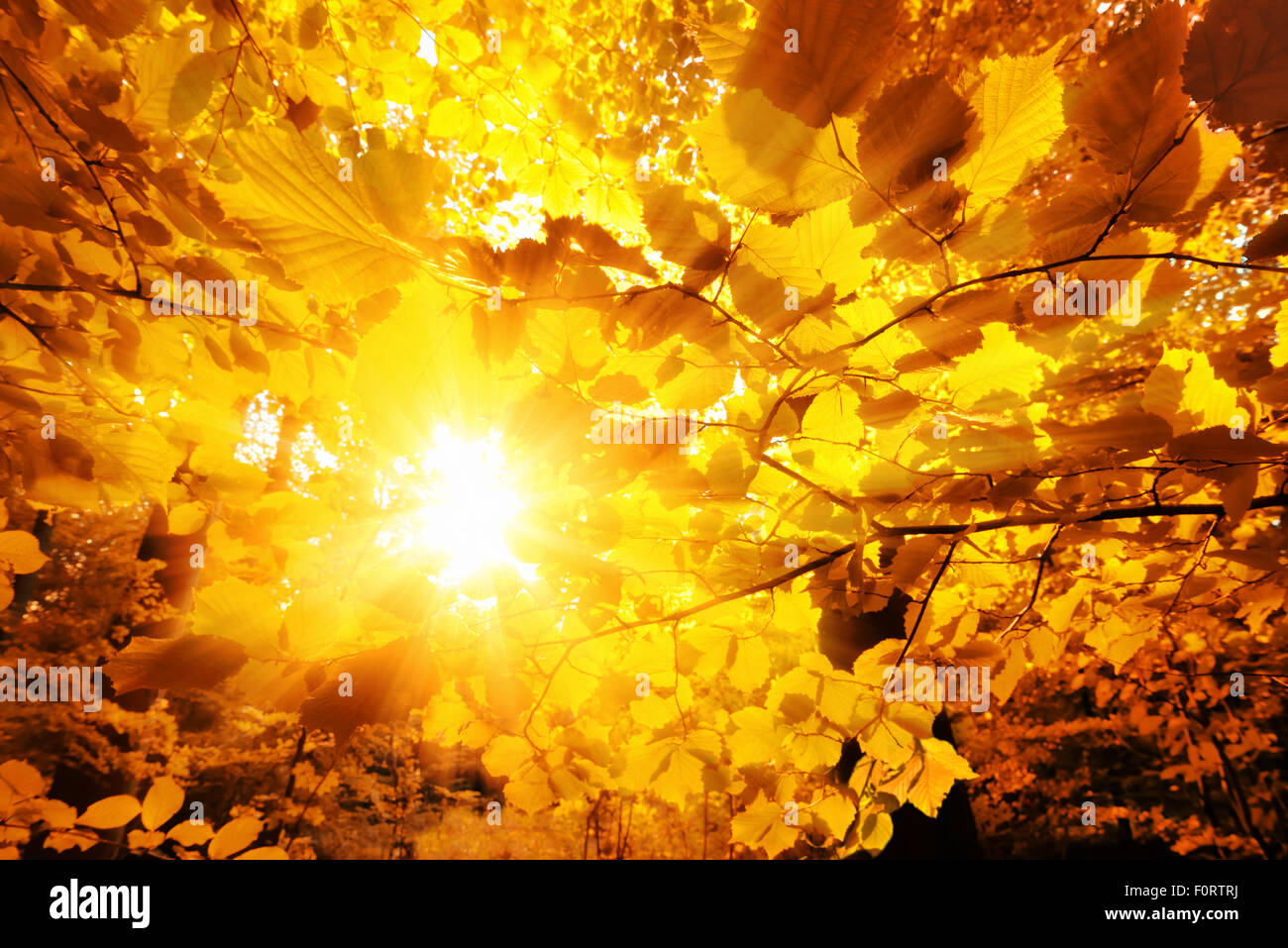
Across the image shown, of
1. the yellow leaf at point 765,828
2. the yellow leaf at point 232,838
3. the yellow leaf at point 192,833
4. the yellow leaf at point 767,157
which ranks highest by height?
the yellow leaf at point 767,157

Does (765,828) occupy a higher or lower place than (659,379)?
lower

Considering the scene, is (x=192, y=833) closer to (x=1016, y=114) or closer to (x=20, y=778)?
(x=20, y=778)

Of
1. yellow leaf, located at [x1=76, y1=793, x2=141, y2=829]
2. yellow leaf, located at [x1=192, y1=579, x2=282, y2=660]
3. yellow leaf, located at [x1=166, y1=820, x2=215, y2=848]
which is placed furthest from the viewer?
yellow leaf, located at [x1=166, y1=820, x2=215, y2=848]

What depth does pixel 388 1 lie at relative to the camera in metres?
2.19

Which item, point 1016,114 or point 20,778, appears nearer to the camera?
point 1016,114

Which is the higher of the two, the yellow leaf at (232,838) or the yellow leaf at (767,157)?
the yellow leaf at (767,157)

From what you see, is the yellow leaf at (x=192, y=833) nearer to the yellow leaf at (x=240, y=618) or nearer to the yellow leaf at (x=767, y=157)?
the yellow leaf at (x=240, y=618)

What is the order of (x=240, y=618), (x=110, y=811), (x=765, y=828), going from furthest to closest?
1. (x=110, y=811)
2. (x=765, y=828)
3. (x=240, y=618)

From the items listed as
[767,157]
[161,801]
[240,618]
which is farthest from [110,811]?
[767,157]

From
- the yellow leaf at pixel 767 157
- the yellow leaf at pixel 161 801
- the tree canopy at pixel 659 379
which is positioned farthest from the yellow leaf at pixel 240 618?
the yellow leaf at pixel 161 801

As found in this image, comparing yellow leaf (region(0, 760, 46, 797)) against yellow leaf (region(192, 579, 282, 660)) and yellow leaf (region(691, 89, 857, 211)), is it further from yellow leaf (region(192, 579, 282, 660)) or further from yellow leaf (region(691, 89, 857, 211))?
yellow leaf (region(691, 89, 857, 211))

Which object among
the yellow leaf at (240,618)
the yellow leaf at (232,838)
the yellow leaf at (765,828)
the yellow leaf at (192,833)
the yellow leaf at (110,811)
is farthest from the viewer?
the yellow leaf at (192,833)

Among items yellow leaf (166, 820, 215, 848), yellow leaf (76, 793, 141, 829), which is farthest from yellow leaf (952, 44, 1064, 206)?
yellow leaf (166, 820, 215, 848)
